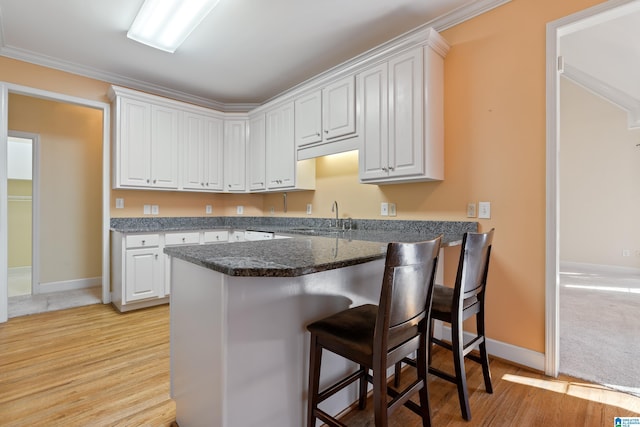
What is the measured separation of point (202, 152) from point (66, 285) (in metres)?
2.67

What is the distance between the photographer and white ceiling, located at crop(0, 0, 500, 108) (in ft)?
7.84

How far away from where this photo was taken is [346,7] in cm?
238

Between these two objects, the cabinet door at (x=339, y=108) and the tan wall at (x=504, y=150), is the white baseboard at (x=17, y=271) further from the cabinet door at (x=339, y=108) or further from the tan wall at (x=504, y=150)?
the tan wall at (x=504, y=150)

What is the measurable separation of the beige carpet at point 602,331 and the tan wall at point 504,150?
406 mm

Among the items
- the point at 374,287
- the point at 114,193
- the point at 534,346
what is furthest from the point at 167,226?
the point at 534,346

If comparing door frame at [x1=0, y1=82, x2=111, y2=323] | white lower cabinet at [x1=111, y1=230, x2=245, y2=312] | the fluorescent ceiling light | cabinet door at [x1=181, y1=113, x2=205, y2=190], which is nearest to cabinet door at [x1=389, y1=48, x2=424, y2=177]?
the fluorescent ceiling light

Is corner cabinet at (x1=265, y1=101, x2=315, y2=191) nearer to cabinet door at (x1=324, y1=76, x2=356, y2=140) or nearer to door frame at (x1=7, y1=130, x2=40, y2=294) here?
cabinet door at (x1=324, y1=76, x2=356, y2=140)

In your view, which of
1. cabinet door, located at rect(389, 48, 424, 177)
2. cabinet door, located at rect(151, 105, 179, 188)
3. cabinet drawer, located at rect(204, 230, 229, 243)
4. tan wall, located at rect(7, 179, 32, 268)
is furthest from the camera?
tan wall, located at rect(7, 179, 32, 268)

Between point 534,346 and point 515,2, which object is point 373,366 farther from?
point 515,2

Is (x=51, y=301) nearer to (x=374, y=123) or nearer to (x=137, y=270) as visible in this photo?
(x=137, y=270)

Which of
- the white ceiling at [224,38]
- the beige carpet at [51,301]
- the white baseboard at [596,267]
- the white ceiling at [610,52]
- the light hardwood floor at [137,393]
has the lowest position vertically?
the light hardwood floor at [137,393]

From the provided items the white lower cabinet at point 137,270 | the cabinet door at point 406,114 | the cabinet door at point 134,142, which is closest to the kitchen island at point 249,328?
the cabinet door at point 406,114

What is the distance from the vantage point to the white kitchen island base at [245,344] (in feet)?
3.77

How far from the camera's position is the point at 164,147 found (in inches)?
147
